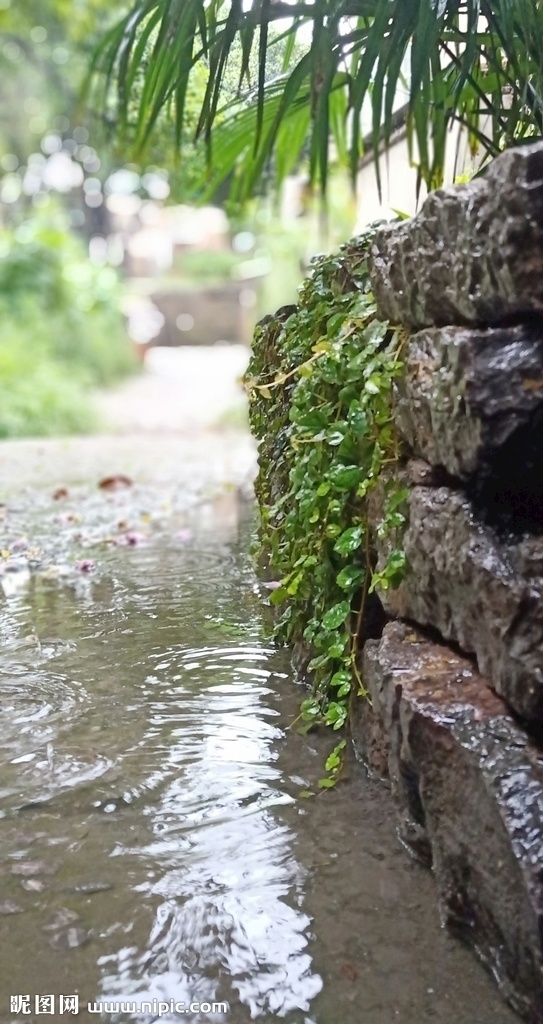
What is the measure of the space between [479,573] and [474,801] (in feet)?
1.33

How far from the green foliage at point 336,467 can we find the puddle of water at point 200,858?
212 millimetres

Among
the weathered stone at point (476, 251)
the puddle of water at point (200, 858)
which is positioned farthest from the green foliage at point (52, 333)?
the weathered stone at point (476, 251)

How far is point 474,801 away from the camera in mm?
1580

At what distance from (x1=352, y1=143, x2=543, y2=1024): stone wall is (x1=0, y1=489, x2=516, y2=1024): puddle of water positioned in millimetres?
139

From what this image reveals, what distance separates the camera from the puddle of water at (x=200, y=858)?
1529mm

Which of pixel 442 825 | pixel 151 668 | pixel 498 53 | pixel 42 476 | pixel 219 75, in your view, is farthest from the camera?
pixel 42 476

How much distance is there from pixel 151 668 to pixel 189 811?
816 millimetres

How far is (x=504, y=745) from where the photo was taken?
157cm

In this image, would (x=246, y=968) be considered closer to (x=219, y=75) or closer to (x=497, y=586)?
(x=497, y=586)

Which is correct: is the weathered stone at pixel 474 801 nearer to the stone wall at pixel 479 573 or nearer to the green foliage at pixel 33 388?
the stone wall at pixel 479 573

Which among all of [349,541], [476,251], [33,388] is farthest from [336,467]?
[33,388]

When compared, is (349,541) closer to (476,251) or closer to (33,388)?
(476,251)

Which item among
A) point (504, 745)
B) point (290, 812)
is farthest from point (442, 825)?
point (290, 812)

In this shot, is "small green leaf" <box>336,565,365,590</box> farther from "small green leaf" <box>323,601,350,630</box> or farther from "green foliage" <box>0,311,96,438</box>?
"green foliage" <box>0,311,96,438</box>
